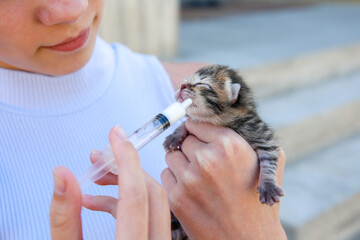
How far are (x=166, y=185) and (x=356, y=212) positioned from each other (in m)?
2.57

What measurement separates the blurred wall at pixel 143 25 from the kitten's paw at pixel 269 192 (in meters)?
3.08

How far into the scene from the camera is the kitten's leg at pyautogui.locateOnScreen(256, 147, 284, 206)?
114cm

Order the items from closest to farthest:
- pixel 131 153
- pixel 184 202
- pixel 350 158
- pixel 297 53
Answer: pixel 131 153 → pixel 184 202 → pixel 350 158 → pixel 297 53

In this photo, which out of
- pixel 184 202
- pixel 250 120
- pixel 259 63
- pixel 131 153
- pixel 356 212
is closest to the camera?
pixel 131 153

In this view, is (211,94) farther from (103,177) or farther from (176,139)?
(103,177)

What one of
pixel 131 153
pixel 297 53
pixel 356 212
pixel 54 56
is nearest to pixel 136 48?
pixel 297 53

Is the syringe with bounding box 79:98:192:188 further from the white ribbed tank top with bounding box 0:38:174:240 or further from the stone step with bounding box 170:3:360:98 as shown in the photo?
the stone step with bounding box 170:3:360:98

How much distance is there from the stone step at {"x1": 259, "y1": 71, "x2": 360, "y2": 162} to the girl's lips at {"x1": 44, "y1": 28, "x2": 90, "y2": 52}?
2.37 meters

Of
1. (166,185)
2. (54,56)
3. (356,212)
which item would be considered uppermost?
(54,56)

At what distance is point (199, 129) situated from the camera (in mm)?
1224

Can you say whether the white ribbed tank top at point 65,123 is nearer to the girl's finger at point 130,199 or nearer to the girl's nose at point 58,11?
the girl's nose at point 58,11

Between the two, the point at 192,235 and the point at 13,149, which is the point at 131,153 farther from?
the point at 13,149

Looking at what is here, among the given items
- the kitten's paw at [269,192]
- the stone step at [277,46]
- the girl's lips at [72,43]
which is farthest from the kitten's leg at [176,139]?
the stone step at [277,46]

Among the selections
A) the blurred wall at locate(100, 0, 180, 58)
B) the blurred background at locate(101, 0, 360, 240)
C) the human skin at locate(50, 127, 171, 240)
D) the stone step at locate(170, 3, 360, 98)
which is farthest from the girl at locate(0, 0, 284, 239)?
the blurred wall at locate(100, 0, 180, 58)
